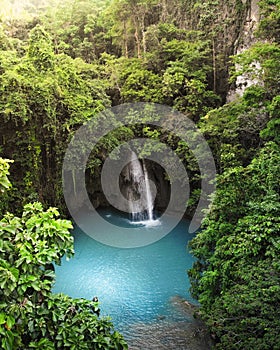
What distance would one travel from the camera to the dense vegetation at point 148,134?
3096 millimetres

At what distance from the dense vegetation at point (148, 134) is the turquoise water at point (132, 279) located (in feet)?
2.72

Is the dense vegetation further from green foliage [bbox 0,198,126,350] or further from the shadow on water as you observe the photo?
the shadow on water

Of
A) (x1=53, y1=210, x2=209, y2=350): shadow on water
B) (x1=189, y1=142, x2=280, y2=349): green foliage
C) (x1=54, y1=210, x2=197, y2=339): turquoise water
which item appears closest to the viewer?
(x1=189, y1=142, x2=280, y2=349): green foliage

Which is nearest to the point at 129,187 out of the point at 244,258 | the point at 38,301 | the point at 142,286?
the point at 142,286

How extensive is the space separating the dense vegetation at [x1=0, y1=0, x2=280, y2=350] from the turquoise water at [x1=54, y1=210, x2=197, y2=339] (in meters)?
0.83

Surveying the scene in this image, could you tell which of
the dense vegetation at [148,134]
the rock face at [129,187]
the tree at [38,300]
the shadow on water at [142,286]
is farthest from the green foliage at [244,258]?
the rock face at [129,187]

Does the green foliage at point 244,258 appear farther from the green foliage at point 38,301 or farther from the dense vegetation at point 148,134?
the green foliage at point 38,301

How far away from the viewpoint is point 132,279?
28.2 feet

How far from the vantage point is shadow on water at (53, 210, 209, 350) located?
628 centimetres

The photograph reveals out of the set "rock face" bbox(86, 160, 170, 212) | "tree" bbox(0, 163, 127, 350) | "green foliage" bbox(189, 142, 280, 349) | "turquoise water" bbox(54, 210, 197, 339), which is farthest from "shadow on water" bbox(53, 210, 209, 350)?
"tree" bbox(0, 163, 127, 350)

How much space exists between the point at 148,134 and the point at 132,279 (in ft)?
19.5

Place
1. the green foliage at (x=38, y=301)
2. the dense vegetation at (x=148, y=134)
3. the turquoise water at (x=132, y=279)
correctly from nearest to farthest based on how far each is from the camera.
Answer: the green foliage at (x=38, y=301), the dense vegetation at (x=148, y=134), the turquoise water at (x=132, y=279)

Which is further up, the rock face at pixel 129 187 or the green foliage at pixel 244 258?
the rock face at pixel 129 187

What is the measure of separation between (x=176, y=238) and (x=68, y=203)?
15.0 feet
